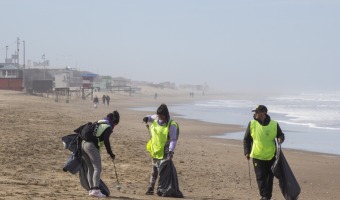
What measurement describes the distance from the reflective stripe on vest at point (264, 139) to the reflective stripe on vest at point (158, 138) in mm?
1407

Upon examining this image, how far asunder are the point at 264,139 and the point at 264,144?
0.24ft

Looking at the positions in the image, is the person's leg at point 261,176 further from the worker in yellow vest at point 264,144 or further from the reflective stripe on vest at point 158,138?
the reflective stripe on vest at point 158,138

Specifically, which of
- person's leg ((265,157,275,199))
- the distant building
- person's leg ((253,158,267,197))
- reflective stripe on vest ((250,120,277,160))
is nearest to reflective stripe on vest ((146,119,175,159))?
reflective stripe on vest ((250,120,277,160))

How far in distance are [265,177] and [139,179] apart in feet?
11.1

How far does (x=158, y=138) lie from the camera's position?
9586mm

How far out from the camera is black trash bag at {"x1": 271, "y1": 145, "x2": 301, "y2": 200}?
29.2 ft

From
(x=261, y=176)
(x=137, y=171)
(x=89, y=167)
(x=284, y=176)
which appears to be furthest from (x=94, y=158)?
(x=137, y=171)

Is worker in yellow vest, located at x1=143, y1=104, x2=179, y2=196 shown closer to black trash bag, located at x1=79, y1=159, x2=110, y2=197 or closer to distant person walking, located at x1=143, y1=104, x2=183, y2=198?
distant person walking, located at x1=143, y1=104, x2=183, y2=198

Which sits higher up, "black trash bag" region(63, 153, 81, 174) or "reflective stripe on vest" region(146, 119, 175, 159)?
"reflective stripe on vest" region(146, 119, 175, 159)

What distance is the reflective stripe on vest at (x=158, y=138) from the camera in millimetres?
9555

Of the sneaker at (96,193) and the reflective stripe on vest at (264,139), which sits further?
the reflective stripe on vest at (264,139)

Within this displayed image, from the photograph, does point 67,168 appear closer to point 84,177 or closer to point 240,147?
point 84,177

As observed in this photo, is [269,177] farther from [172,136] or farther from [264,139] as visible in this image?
[172,136]

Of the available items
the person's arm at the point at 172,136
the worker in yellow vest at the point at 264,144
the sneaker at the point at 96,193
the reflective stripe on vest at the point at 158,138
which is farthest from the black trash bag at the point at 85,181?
the worker in yellow vest at the point at 264,144
